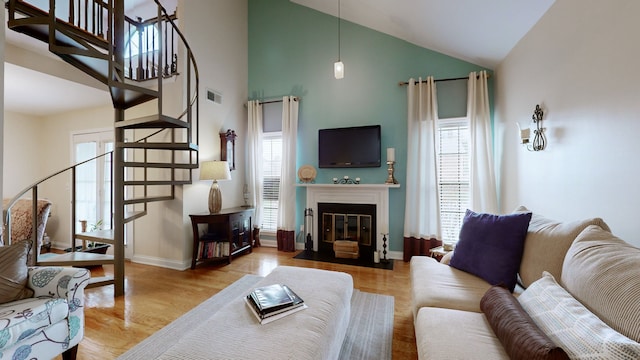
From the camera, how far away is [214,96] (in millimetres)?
3826

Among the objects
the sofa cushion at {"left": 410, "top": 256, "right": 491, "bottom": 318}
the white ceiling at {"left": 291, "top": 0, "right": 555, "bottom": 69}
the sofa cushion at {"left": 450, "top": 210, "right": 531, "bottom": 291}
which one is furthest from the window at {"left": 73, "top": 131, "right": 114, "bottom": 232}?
the sofa cushion at {"left": 450, "top": 210, "right": 531, "bottom": 291}

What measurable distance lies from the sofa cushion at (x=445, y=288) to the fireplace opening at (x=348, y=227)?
167cm

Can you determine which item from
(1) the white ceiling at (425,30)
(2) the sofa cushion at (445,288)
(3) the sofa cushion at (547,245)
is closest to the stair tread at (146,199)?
(1) the white ceiling at (425,30)

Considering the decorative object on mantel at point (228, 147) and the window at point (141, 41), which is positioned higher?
the window at point (141, 41)

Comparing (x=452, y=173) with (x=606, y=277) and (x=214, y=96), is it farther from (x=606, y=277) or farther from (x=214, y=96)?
(x=214, y=96)

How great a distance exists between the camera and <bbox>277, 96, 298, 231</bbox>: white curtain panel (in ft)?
13.5

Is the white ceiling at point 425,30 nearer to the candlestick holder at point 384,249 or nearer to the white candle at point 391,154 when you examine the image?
the white candle at point 391,154

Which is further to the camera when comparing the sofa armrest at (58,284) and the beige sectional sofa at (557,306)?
the sofa armrest at (58,284)

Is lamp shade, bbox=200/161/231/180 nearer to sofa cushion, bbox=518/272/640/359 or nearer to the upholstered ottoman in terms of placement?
the upholstered ottoman

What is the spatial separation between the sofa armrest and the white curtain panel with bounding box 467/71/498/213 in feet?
13.2

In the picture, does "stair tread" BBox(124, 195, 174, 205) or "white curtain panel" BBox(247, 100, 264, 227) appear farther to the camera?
"white curtain panel" BBox(247, 100, 264, 227)

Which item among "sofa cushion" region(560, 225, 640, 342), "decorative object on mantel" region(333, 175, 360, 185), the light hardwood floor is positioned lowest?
the light hardwood floor

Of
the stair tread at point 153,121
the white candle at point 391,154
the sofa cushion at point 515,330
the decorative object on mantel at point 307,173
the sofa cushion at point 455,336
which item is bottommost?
the sofa cushion at point 455,336

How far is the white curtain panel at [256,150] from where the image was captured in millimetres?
4344
